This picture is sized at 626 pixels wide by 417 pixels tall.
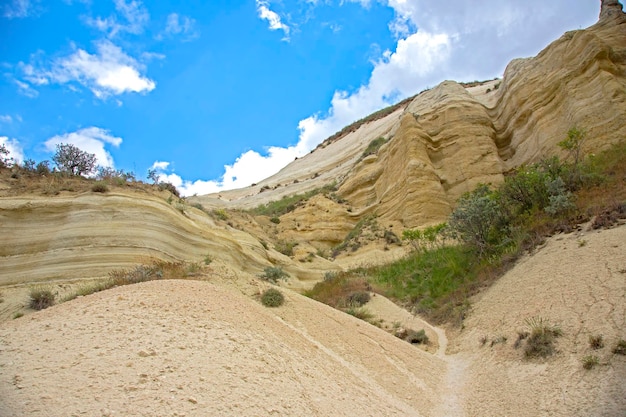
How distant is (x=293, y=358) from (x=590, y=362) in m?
4.06

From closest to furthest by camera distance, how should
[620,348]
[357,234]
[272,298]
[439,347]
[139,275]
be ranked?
[620,348] → [139,275] → [272,298] → [439,347] → [357,234]

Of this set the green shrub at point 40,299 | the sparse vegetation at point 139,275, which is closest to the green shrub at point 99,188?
the sparse vegetation at point 139,275

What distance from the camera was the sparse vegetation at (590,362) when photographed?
18.5ft

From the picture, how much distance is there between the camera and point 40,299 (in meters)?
7.21

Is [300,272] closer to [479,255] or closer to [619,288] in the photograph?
[479,255]

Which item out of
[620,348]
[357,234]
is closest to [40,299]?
[620,348]

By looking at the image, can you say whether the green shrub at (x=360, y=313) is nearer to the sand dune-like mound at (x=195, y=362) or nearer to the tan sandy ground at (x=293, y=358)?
the tan sandy ground at (x=293, y=358)

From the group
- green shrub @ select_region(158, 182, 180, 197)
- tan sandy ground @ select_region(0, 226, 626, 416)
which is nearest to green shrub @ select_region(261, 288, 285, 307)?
tan sandy ground @ select_region(0, 226, 626, 416)

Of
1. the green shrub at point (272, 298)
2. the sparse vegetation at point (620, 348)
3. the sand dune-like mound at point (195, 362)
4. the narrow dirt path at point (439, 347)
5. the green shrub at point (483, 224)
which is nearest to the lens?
the sand dune-like mound at point (195, 362)

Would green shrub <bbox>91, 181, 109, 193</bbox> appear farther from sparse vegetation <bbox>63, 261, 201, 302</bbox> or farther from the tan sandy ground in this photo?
the tan sandy ground

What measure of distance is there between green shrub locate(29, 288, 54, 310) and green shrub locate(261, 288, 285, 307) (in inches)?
145

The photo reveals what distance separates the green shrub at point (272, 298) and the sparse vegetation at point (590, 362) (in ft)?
16.3

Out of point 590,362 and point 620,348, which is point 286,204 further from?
point 620,348

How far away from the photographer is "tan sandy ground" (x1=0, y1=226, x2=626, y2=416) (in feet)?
13.0
